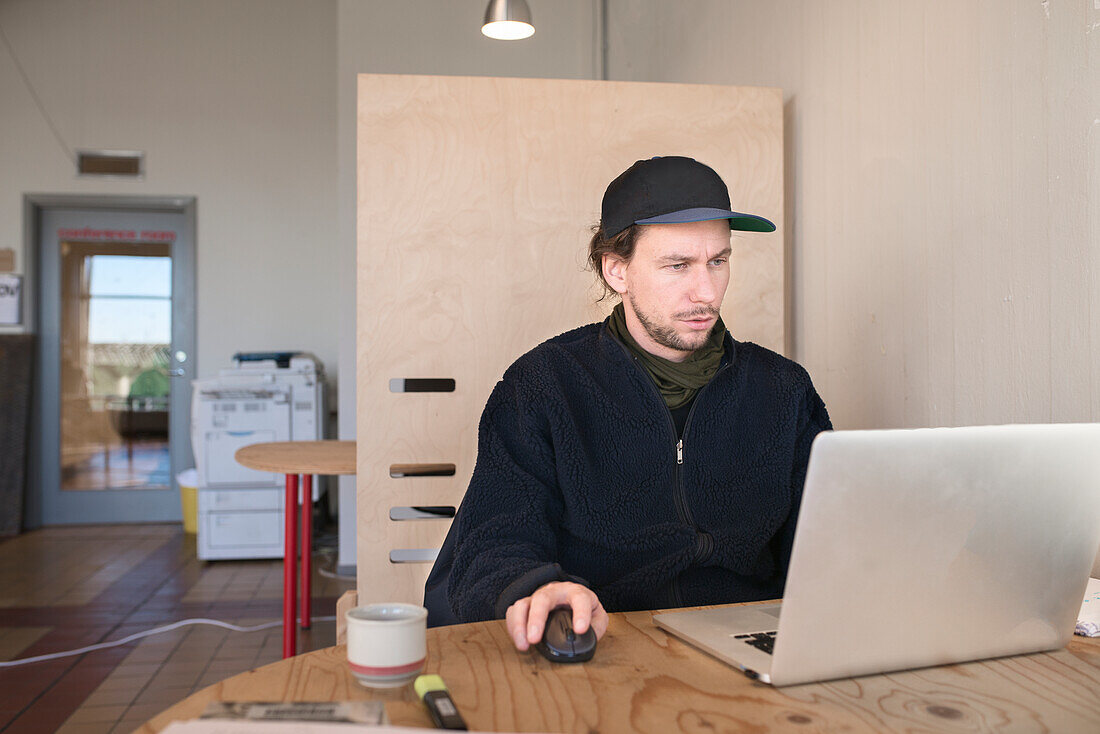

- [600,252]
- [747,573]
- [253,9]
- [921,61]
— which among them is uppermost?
[253,9]

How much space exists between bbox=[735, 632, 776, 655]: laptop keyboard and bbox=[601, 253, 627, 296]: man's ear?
29.5 inches

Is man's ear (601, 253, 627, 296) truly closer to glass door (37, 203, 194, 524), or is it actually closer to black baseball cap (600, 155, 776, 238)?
black baseball cap (600, 155, 776, 238)

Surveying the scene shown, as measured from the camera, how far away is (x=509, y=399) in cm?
152

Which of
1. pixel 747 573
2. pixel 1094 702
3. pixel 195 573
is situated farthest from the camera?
pixel 195 573

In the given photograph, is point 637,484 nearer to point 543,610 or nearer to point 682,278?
point 682,278

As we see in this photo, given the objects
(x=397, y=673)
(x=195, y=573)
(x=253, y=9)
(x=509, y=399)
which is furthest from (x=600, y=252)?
(x=253, y=9)

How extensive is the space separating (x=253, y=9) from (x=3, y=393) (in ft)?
9.86

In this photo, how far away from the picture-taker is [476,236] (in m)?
2.36

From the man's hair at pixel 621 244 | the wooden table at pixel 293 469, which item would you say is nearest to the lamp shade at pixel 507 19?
the wooden table at pixel 293 469

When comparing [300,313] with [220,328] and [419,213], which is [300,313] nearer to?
[220,328]

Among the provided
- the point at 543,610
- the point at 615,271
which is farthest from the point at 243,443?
the point at 543,610

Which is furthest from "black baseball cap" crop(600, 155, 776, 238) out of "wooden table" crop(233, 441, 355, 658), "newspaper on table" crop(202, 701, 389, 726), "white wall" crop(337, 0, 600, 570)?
"white wall" crop(337, 0, 600, 570)

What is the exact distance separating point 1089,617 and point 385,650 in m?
0.82

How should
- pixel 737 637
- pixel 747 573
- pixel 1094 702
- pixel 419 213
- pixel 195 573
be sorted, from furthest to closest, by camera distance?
pixel 195 573 → pixel 419 213 → pixel 747 573 → pixel 737 637 → pixel 1094 702
